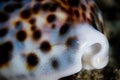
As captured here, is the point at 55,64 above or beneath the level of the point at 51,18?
beneath

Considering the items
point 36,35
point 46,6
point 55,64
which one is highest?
point 46,6

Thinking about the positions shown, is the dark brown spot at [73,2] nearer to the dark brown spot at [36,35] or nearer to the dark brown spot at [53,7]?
the dark brown spot at [53,7]

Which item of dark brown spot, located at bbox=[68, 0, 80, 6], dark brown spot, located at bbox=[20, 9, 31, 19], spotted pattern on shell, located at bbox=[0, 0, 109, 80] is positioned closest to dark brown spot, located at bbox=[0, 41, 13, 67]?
spotted pattern on shell, located at bbox=[0, 0, 109, 80]

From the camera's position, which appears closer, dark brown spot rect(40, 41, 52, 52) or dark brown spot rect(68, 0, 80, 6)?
dark brown spot rect(40, 41, 52, 52)

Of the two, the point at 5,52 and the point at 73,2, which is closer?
the point at 5,52

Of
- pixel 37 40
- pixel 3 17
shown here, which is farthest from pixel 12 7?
pixel 37 40

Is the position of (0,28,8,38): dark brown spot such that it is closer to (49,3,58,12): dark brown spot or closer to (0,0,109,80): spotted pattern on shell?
(0,0,109,80): spotted pattern on shell

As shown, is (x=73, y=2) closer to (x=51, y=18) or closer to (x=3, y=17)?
(x=51, y=18)

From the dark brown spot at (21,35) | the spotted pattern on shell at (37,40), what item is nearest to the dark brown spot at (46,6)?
the spotted pattern on shell at (37,40)

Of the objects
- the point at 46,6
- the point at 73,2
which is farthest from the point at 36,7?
the point at 73,2

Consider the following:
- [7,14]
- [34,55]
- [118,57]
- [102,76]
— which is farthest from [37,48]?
[118,57]
